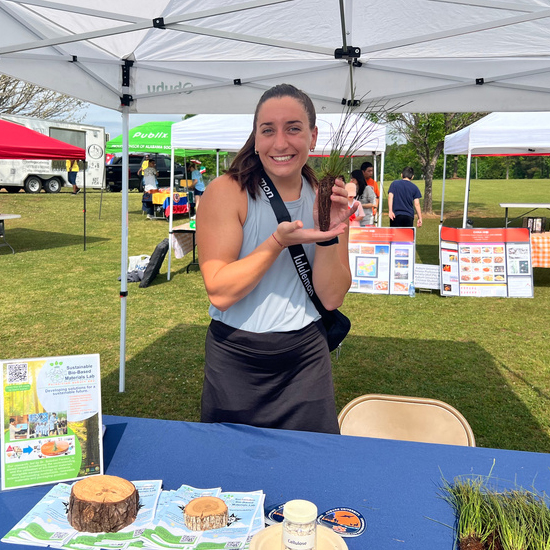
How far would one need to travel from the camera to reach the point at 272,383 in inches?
69.0

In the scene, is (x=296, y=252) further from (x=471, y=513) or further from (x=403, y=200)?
(x=403, y=200)

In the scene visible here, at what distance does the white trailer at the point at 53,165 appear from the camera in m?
18.4

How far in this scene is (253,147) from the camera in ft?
5.68

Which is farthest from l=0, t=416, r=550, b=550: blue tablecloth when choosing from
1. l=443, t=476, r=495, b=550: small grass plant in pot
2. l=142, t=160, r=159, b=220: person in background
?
l=142, t=160, r=159, b=220: person in background

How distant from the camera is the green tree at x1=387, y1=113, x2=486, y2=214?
655 inches

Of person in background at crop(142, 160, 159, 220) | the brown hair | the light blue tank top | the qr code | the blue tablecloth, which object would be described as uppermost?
person in background at crop(142, 160, 159, 220)

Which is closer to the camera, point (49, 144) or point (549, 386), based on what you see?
point (549, 386)

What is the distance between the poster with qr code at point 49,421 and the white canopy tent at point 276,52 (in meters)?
1.46

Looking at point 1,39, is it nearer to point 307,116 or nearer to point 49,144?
point 307,116

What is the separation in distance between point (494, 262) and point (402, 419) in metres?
5.79

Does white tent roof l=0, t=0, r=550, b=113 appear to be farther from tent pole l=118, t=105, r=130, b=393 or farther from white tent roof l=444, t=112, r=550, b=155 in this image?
white tent roof l=444, t=112, r=550, b=155

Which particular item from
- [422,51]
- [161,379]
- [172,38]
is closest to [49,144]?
[161,379]

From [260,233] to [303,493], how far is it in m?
0.77

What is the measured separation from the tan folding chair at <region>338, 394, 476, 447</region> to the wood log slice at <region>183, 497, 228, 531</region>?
3.16 feet
